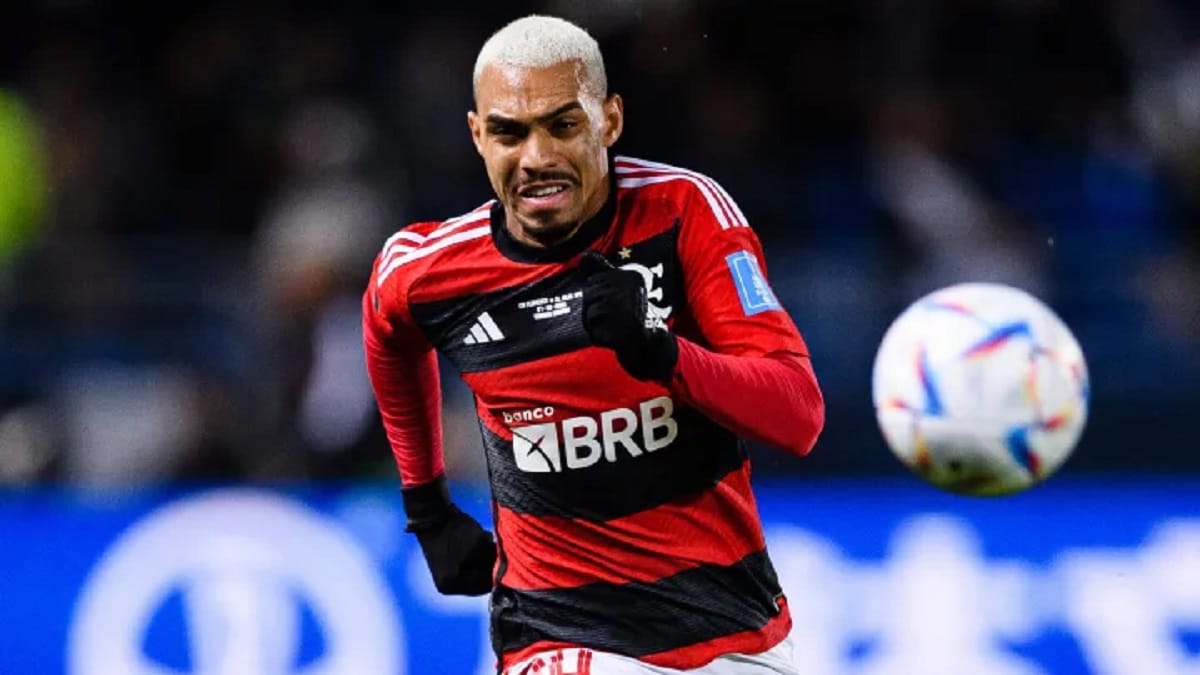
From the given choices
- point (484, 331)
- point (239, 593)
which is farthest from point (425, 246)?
point (239, 593)

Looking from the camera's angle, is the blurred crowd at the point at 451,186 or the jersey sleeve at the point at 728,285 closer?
the jersey sleeve at the point at 728,285

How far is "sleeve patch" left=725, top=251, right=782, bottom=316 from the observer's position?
420 cm

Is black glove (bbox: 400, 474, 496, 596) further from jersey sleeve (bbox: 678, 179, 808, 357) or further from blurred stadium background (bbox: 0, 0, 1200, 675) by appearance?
blurred stadium background (bbox: 0, 0, 1200, 675)

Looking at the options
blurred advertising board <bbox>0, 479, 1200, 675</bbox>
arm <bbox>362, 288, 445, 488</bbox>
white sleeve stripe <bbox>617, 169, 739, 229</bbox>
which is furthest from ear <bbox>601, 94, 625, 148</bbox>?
blurred advertising board <bbox>0, 479, 1200, 675</bbox>

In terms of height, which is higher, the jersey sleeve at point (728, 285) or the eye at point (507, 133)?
the eye at point (507, 133)

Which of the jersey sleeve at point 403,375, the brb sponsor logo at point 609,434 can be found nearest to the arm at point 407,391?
the jersey sleeve at point 403,375

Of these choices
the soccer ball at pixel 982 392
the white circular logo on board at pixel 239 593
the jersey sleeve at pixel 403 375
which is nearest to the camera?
the jersey sleeve at pixel 403 375

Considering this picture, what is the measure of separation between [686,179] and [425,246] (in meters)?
0.63

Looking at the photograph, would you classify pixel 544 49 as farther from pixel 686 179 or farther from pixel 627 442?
pixel 627 442

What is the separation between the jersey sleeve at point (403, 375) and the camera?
15.4 feet

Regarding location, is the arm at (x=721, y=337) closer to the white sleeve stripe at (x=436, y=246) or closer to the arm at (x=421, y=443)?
the white sleeve stripe at (x=436, y=246)

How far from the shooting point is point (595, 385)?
4.32 m

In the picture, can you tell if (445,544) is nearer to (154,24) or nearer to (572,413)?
(572,413)

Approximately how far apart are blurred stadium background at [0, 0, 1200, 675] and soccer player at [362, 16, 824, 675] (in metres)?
3.54
